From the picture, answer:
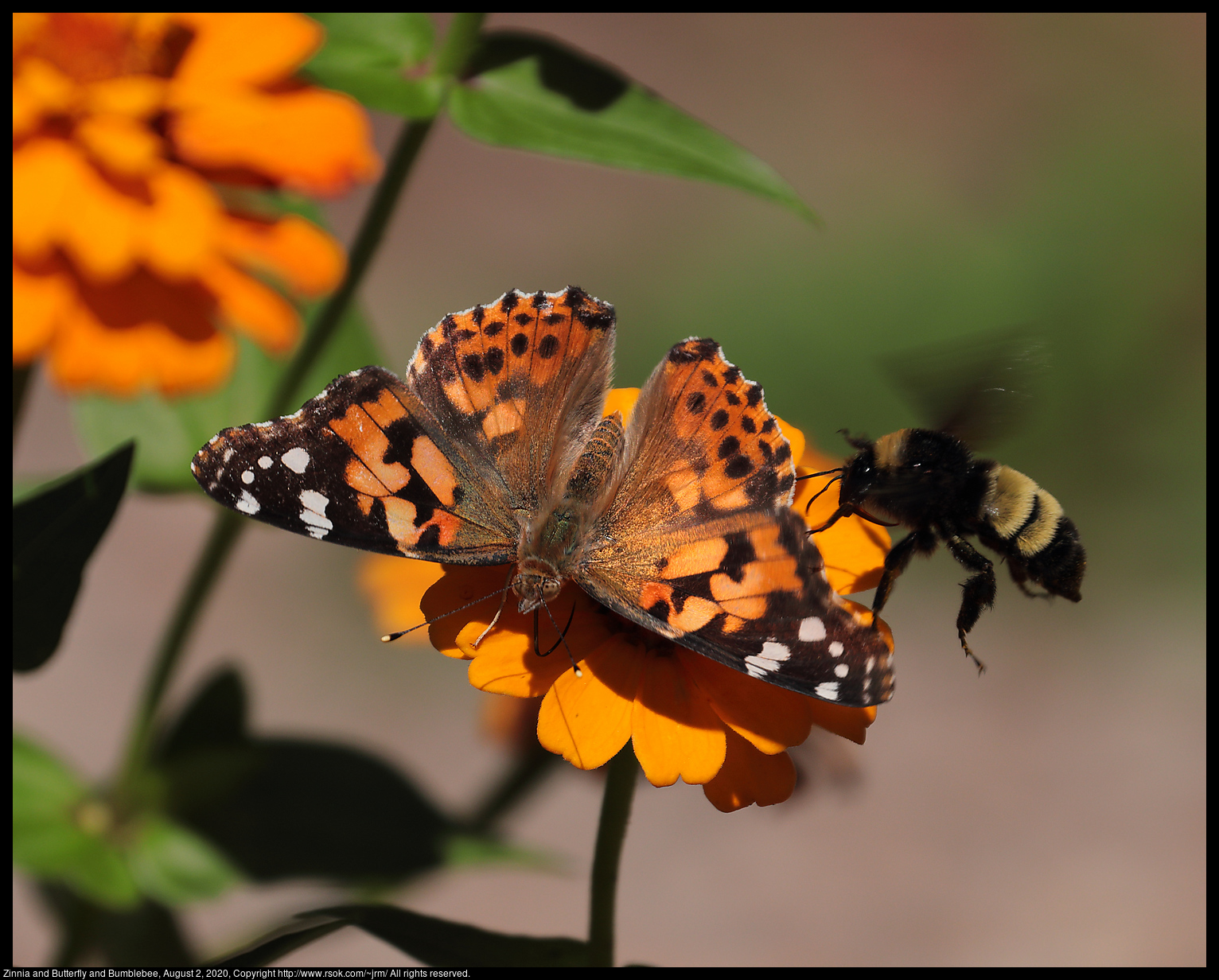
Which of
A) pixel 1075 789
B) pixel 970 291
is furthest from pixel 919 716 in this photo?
pixel 970 291

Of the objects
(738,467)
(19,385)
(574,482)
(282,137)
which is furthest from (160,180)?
(738,467)

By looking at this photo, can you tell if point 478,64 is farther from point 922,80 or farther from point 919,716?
point 922,80

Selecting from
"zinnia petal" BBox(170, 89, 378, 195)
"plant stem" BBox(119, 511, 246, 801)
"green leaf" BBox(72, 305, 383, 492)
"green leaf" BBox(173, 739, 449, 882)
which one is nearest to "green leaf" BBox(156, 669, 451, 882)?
"green leaf" BBox(173, 739, 449, 882)

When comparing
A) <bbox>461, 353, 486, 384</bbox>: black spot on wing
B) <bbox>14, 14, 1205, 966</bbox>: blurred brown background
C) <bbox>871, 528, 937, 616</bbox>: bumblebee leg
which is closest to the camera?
<bbox>871, 528, 937, 616</bbox>: bumblebee leg

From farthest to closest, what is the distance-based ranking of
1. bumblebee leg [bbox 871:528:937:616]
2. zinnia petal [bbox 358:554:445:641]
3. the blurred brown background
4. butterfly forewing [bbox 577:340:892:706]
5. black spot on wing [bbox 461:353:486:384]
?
1. the blurred brown background
2. zinnia petal [bbox 358:554:445:641]
3. black spot on wing [bbox 461:353:486:384]
4. bumblebee leg [bbox 871:528:937:616]
5. butterfly forewing [bbox 577:340:892:706]

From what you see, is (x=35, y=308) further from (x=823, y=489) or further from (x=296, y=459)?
(x=823, y=489)

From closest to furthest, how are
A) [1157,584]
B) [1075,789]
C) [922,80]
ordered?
[1075,789], [1157,584], [922,80]

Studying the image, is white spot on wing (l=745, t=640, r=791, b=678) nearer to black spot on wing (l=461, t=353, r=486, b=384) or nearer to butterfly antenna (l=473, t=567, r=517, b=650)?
butterfly antenna (l=473, t=567, r=517, b=650)
